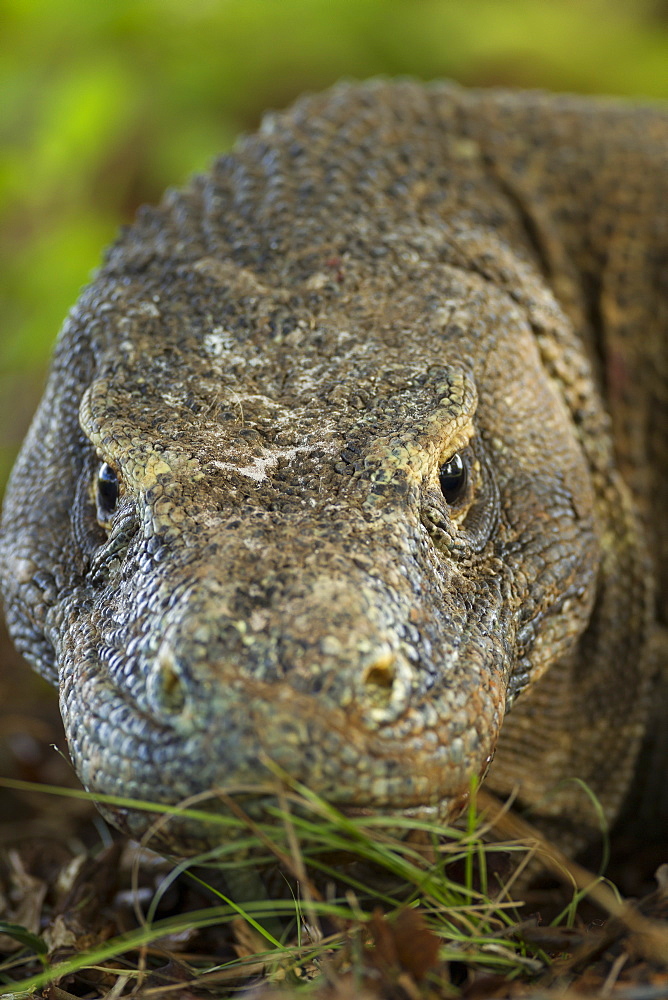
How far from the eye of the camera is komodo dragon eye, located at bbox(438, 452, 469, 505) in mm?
3010

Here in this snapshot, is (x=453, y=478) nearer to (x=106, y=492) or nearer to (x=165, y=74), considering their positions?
(x=106, y=492)

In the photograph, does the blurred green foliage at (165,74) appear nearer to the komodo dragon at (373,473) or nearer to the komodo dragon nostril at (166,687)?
the komodo dragon at (373,473)

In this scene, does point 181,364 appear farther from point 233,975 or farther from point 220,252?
point 233,975

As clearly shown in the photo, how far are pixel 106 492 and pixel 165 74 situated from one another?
6.45 metres

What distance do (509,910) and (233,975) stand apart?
0.99 metres

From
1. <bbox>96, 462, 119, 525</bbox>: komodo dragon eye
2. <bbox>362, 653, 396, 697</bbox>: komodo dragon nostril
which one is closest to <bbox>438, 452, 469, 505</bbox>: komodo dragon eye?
<bbox>362, 653, 396, 697</bbox>: komodo dragon nostril

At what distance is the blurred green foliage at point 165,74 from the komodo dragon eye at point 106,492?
2999 mm

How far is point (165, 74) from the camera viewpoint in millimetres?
8469

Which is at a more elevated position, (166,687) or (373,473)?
(373,473)

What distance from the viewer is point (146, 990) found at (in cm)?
273

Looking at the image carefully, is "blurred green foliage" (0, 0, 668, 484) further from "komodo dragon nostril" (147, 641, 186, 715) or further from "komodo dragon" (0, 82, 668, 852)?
"komodo dragon nostril" (147, 641, 186, 715)

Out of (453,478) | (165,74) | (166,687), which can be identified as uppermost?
(165,74)

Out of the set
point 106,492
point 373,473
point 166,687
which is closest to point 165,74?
point 106,492

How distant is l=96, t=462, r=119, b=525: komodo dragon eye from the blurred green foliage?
3.00 meters
